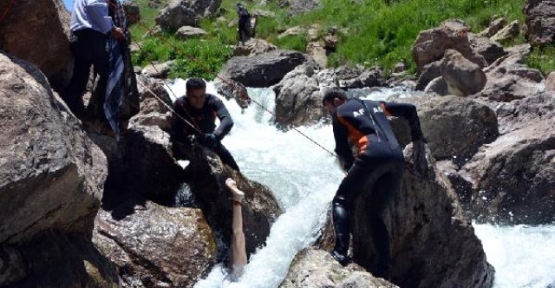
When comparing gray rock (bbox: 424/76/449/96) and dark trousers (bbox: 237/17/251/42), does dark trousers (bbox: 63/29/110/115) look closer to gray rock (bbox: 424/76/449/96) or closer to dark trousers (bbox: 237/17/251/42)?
gray rock (bbox: 424/76/449/96)

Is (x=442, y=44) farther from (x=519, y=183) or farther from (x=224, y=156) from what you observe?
(x=224, y=156)

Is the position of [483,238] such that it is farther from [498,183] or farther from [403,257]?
[403,257]

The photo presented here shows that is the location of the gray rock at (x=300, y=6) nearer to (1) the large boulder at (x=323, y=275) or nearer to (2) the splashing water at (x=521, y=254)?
Answer: (2) the splashing water at (x=521, y=254)

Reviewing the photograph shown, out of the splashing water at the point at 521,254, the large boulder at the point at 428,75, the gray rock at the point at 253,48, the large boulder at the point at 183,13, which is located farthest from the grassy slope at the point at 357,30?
the splashing water at the point at 521,254

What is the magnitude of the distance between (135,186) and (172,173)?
504 mm

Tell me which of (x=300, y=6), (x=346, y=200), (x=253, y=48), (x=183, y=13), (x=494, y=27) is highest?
(x=346, y=200)

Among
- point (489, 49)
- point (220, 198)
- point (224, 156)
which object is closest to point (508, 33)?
point (489, 49)

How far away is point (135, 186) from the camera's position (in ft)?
30.0

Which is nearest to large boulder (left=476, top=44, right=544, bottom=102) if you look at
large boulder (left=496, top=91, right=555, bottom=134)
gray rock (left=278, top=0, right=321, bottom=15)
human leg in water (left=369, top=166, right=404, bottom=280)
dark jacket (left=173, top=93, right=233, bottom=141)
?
large boulder (left=496, top=91, right=555, bottom=134)

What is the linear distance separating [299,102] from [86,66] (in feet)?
28.5

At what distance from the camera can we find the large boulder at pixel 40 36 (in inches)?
331

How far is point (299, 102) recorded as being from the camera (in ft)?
56.0

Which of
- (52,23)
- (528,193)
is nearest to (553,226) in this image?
(528,193)

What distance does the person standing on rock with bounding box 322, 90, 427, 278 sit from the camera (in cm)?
738
